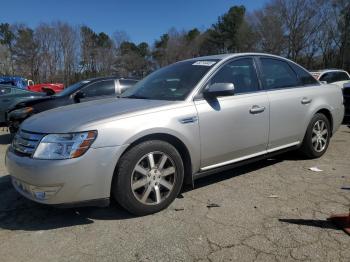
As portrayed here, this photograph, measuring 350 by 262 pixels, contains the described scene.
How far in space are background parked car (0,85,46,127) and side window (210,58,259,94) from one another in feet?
21.4

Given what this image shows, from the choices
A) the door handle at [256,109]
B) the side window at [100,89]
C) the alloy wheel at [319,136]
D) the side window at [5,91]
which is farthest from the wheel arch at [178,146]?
the side window at [5,91]

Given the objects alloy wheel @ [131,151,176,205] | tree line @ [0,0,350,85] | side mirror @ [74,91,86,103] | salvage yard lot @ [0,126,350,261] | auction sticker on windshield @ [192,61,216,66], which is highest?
tree line @ [0,0,350,85]

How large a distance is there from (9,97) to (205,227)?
338 inches

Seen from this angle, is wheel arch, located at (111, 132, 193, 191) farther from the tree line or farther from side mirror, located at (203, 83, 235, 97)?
the tree line

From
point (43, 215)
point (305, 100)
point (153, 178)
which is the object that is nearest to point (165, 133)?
point (153, 178)

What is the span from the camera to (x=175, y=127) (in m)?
3.69

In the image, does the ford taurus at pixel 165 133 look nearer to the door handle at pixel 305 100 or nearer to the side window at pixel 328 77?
the door handle at pixel 305 100

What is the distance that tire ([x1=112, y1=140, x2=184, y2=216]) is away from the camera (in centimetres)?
340

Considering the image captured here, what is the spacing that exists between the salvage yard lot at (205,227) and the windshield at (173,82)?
1.15 metres

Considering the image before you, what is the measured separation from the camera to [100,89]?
8.35 meters

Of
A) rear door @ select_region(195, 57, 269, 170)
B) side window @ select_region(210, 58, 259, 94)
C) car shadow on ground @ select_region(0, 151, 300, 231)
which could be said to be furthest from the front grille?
side window @ select_region(210, 58, 259, 94)

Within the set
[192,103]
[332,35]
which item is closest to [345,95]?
[192,103]

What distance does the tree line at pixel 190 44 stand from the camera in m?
48.4

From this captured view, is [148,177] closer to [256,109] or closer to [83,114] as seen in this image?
[83,114]
